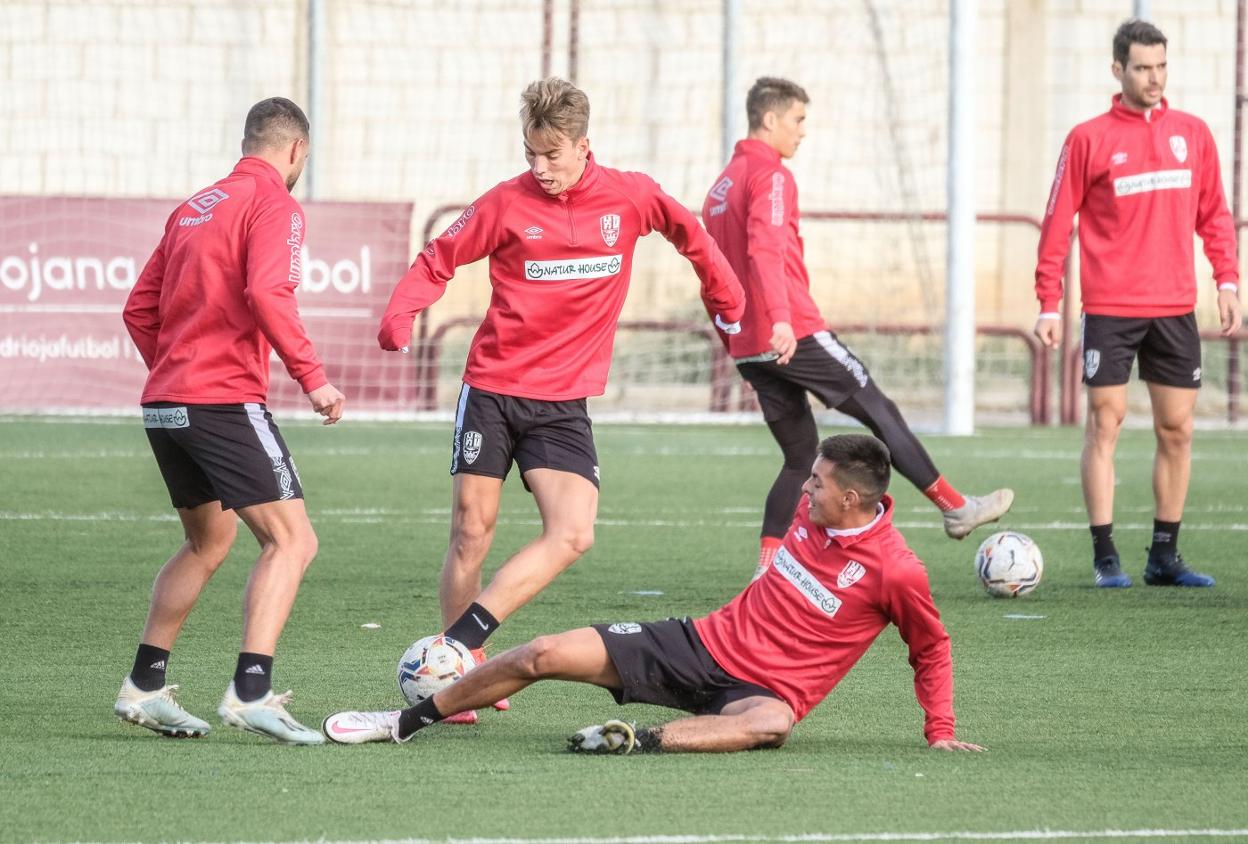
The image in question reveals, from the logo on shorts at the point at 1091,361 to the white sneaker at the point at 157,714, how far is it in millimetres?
4410

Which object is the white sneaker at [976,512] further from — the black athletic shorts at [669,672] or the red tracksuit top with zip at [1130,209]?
the black athletic shorts at [669,672]

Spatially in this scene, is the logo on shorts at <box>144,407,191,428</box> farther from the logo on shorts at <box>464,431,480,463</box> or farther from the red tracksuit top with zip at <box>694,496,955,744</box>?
the red tracksuit top with zip at <box>694,496,955,744</box>

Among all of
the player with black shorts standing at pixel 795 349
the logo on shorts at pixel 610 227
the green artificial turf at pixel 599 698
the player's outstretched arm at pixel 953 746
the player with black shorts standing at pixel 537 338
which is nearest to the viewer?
the green artificial turf at pixel 599 698

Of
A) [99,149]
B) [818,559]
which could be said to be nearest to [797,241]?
[818,559]

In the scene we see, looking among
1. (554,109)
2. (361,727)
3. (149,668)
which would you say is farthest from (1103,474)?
(149,668)

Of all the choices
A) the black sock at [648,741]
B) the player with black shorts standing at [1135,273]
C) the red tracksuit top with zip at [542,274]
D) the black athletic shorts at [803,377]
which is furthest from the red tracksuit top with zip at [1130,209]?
the black sock at [648,741]

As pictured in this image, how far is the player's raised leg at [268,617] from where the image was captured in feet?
17.1

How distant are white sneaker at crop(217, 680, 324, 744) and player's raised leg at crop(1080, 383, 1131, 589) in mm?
4123

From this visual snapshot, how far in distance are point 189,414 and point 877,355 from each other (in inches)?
499

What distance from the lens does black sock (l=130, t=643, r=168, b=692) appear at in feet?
17.7

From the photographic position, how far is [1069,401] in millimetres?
17578

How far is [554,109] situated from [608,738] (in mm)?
1828

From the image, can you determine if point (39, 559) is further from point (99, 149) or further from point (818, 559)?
point (99, 149)

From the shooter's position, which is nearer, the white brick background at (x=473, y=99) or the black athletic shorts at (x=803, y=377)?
the black athletic shorts at (x=803, y=377)
